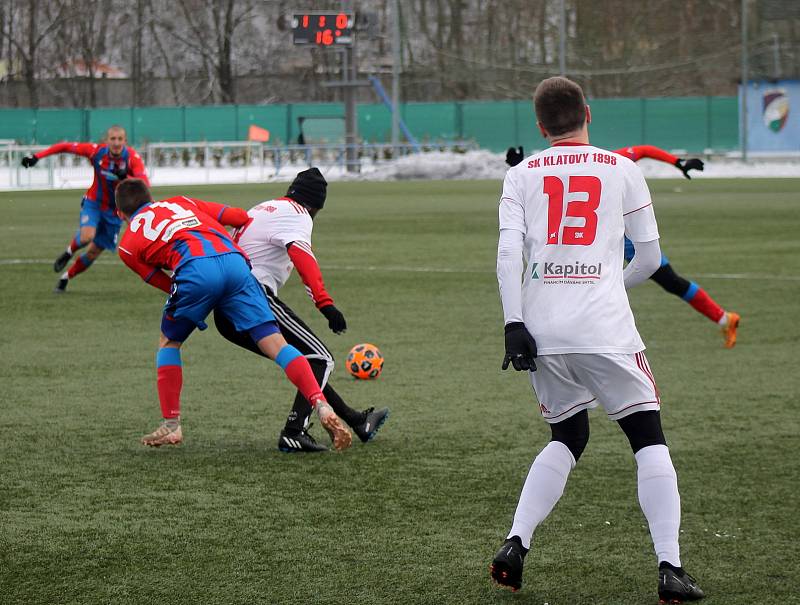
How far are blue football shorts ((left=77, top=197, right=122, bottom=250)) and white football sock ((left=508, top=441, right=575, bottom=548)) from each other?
1100 cm

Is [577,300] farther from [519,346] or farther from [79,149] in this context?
[79,149]

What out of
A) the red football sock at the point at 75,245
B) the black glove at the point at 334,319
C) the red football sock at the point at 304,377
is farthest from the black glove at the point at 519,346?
the red football sock at the point at 75,245

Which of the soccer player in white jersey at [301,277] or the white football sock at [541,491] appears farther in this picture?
the soccer player in white jersey at [301,277]

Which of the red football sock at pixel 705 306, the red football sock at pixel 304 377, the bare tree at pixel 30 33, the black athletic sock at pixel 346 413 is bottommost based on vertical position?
the black athletic sock at pixel 346 413

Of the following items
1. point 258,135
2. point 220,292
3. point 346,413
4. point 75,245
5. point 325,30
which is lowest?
point 346,413

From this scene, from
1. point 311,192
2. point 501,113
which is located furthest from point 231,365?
point 501,113

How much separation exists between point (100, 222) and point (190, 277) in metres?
8.89

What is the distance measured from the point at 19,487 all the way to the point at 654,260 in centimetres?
327

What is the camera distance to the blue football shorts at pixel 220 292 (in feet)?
22.6

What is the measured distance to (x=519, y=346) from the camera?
15.0ft

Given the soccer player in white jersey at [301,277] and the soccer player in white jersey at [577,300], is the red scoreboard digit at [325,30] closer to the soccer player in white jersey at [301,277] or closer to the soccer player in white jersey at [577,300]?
the soccer player in white jersey at [301,277]

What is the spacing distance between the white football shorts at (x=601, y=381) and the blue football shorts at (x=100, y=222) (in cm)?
1106

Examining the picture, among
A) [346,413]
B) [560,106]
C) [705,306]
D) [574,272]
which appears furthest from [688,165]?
[574,272]

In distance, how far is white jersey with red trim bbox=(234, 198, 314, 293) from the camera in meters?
7.29
